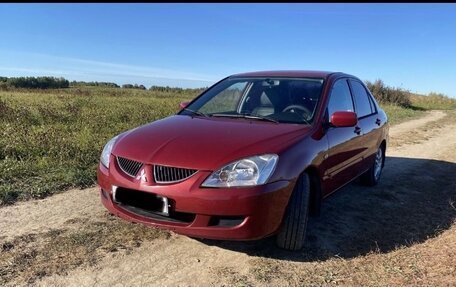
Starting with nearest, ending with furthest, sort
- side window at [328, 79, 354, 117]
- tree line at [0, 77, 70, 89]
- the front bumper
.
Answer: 1. the front bumper
2. side window at [328, 79, 354, 117]
3. tree line at [0, 77, 70, 89]

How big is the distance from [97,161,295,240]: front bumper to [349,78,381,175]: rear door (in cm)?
236

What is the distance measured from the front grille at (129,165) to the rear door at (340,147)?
1.80 m

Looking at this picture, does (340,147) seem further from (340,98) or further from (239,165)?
(239,165)

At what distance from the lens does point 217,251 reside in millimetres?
3738

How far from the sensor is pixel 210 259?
11.7 feet

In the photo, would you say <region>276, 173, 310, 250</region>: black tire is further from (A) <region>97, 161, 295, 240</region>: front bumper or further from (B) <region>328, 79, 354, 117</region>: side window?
(B) <region>328, 79, 354, 117</region>: side window

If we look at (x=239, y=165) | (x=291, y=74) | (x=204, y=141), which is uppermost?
(x=291, y=74)

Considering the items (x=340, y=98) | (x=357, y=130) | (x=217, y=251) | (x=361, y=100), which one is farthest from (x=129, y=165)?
(x=361, y=100)

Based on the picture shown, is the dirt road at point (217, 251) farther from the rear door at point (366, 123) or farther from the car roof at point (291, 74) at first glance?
the car roof at point (291, 74)

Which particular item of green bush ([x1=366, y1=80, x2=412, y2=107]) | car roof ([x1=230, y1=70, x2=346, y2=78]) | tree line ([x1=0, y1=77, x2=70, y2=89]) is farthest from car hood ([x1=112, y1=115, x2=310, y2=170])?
tree line ([x1=0, y1=77, x2=70, y2=89])

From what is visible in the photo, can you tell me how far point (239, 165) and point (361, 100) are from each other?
312cm

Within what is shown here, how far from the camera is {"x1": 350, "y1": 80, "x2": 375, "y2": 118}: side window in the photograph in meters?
5.52

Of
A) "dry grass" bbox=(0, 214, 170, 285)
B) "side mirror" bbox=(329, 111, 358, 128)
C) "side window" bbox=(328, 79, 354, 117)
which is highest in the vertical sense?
"side window" bbox=(328, 79, 354, 117)

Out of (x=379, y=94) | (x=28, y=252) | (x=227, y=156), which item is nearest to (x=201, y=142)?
(x=227, y=156)
